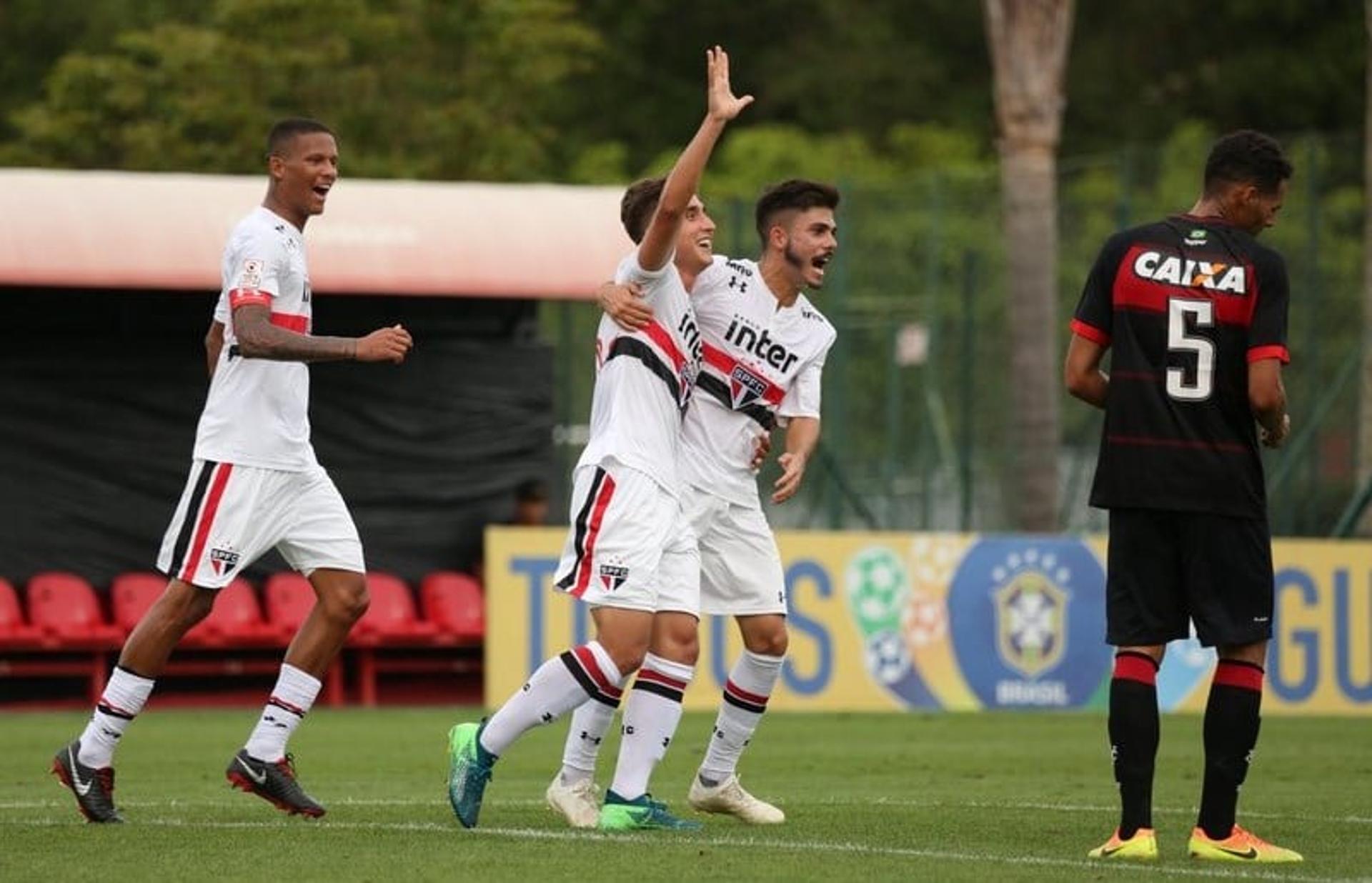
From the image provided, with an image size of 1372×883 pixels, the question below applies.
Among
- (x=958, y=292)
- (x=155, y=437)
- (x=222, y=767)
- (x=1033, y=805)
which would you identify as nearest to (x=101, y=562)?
(x=155, y=437)

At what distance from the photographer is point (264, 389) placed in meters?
10.1

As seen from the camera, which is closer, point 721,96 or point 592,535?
point 721,96

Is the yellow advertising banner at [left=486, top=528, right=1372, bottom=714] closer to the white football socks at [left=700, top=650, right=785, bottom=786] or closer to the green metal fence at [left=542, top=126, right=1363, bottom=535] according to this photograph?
the green metal fence at [left=542, top=126, right=1363, bottom=535]

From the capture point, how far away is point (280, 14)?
31.1m

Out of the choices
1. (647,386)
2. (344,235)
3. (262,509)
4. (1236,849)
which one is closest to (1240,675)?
(1236,849)

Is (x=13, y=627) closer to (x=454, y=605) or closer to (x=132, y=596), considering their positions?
(x=132, y=596)

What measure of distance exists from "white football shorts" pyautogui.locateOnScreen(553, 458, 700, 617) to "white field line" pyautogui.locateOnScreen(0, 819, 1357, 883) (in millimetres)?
792

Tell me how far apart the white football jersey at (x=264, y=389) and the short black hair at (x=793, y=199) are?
175cm

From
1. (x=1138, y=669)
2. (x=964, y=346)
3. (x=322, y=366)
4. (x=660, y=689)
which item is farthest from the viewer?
(x=964, y=346)

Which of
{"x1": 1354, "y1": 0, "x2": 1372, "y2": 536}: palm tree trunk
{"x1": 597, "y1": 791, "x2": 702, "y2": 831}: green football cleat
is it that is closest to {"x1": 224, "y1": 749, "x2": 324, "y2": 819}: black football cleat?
{"x1": 597, "y1": 791, "x2": 702, "y2": 831}: green football cleat

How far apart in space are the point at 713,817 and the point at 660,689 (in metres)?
0.97

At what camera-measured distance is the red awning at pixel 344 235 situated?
737 inches

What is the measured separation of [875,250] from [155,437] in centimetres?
716

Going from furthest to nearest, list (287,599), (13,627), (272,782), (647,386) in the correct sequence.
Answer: (287,599), (13,627), (272,782), (647,386)
